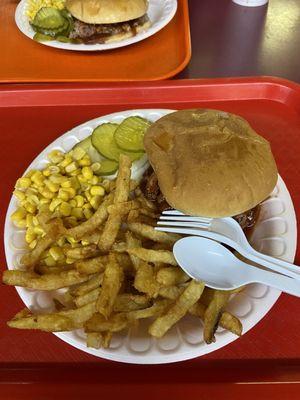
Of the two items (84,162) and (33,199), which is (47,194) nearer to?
(33,199)

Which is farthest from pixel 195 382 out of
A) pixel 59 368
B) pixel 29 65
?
pixel 29 65

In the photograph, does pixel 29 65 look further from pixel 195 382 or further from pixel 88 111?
pixel 195 382

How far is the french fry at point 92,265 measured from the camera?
1.46 m

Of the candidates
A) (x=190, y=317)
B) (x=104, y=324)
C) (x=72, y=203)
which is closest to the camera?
(x=104, y=324)

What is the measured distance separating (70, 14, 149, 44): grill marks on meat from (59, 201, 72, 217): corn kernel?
61.3 inches

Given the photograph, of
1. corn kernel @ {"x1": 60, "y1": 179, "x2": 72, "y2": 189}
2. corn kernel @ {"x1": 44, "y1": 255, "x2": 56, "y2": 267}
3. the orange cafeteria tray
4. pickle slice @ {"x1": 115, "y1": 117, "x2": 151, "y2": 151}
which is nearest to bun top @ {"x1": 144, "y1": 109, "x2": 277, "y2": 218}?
pickle slice @ {"x1": 115, "y1": 117, "x2": 151, "y2": 151}

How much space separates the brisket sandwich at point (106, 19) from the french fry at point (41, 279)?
197 cm

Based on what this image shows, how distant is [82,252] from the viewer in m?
1.52

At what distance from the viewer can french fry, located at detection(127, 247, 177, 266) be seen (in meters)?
1.41

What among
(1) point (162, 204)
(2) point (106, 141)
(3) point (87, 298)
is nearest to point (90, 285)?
(3) point (87, 298)

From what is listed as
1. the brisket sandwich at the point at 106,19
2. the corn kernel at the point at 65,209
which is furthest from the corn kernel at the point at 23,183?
the brisket sandwich at the point at 106,19

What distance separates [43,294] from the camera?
1.56 meters

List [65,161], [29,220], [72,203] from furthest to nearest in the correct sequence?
1. [65,161]
2. [72,203]
3. [29,220]

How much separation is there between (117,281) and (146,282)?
0.10 m
